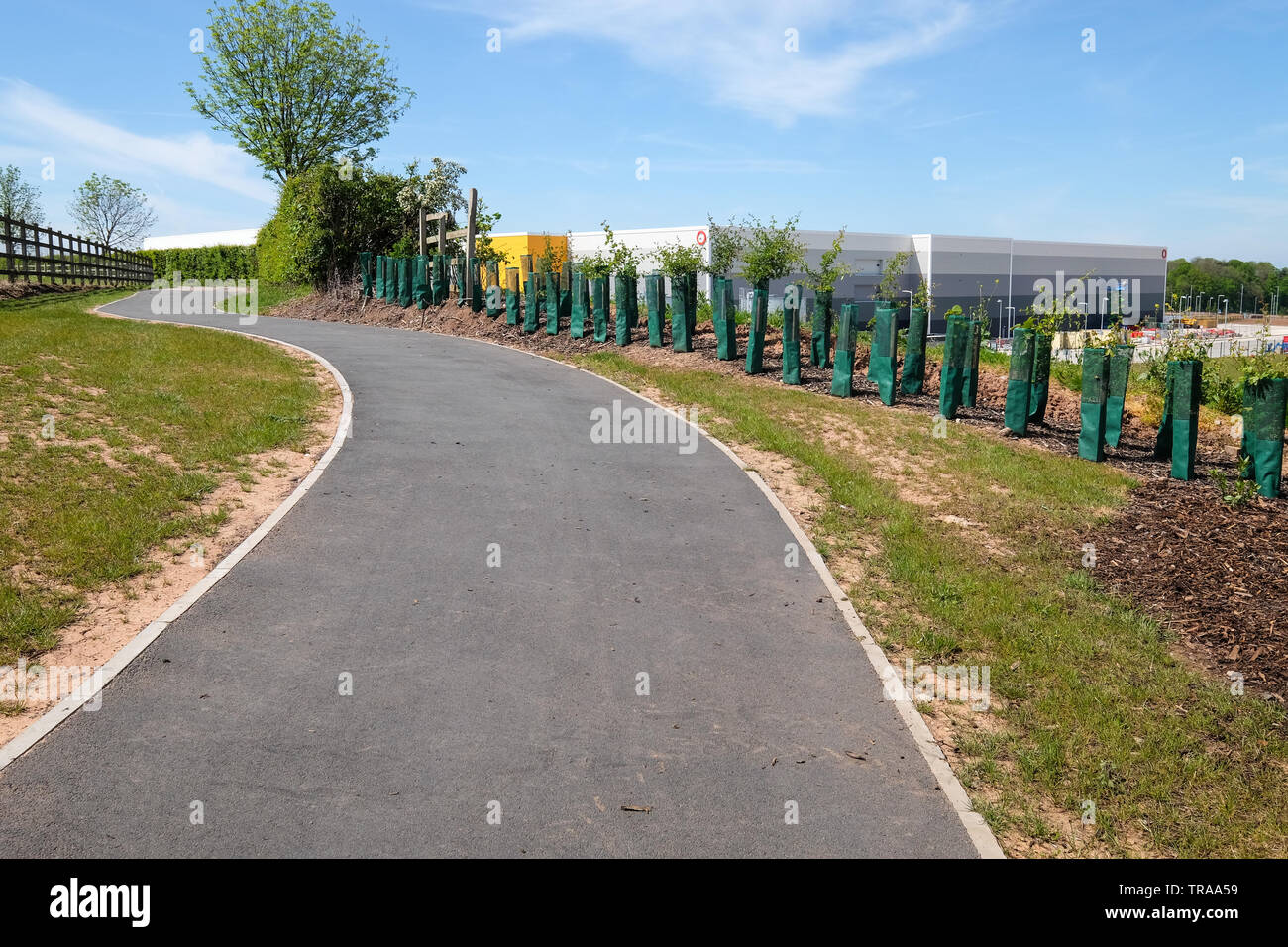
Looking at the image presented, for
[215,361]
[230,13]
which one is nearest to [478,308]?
[215,361]

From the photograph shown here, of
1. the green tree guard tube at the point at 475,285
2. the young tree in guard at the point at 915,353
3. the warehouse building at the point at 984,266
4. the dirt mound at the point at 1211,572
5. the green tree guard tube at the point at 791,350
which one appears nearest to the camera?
the dirt mound at the point at 1211,572

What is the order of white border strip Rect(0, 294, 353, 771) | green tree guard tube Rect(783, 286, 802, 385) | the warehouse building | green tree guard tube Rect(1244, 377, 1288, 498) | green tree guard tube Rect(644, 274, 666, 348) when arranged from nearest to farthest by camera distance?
white border strip Rect(0, 294, 353, 771) → green tree guard tube Rect(1244, 377, 1288, 498) → green tree guard tube Rect(783, 286, 802, 385) → green tree guard tube Rect(644, 274, 666, 348) → the warehouse building

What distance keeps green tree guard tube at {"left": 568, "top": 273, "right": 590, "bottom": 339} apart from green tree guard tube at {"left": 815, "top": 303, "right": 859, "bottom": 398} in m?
7.61

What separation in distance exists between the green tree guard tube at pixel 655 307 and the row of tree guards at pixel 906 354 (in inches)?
0.9

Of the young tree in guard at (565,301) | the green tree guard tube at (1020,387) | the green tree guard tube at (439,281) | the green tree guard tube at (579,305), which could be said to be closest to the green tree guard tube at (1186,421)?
the green tree guard tube at (1020,387)

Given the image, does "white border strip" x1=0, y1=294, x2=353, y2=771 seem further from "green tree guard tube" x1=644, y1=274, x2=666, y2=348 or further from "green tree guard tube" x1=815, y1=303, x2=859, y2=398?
"green tree guard tube" x1=644, y1=274, x2=666, y2=348

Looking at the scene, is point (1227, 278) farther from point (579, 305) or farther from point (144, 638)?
point (144, 638)

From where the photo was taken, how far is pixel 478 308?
25891 millimetres

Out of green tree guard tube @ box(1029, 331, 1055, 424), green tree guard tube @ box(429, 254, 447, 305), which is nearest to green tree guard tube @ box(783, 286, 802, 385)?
green tree guard tube @ box(1029, 331, 1055, 424)

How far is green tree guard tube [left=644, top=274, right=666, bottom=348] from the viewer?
66.5ft

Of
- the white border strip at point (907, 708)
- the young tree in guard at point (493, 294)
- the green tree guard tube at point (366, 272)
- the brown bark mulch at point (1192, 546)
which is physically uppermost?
the green tree guard tube at point (366, 272)

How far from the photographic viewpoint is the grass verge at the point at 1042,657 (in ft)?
16.9

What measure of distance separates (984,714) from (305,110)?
156ft

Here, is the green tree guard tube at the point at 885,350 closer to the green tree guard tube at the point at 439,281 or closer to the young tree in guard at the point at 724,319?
the young tree in guard at the point at 724,319
